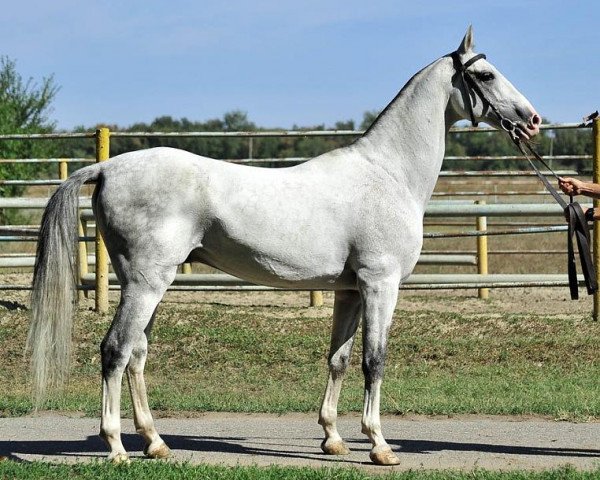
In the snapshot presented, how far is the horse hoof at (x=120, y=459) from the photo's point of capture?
6.04m

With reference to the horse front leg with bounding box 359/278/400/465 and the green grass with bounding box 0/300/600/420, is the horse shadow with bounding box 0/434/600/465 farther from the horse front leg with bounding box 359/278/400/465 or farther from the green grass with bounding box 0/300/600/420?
the green grass with bounding box 0/300/600/420

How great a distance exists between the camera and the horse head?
22.2 feet

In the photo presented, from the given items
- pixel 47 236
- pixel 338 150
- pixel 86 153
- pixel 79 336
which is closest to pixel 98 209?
pixel 47 236

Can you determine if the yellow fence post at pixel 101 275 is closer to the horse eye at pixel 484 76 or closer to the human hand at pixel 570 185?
the horse eye at pixel 484 76

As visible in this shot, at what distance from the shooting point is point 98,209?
637cm

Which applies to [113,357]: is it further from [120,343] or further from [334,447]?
[334,447]

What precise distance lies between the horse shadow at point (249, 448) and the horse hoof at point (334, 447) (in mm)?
48

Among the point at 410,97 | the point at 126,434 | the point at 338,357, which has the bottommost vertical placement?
the point at 126,434

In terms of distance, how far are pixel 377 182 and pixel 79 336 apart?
5579 mm

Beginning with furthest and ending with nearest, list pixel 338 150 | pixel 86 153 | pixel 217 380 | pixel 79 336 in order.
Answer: pixel 86 153 → pixel 79 336 → pixel 217 380 → pixel 338 150

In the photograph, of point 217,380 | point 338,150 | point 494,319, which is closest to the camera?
point 338,150

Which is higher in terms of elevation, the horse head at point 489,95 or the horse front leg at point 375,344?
the horse head at point 489,95

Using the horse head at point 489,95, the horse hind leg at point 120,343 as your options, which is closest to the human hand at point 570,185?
the horse head at point 489,95

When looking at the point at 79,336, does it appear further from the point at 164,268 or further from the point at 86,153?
the point at 86,153
